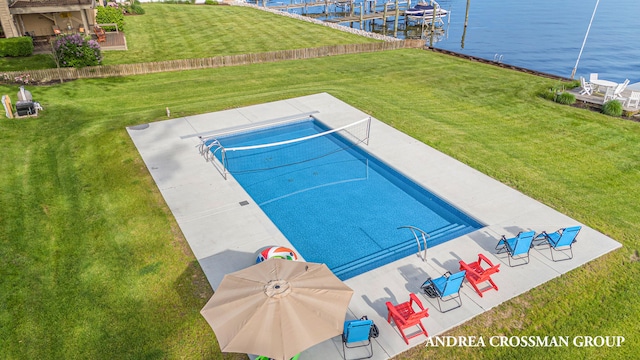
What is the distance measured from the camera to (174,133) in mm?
19750

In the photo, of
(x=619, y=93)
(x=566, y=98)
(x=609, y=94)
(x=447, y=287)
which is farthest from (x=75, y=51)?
(x=619, y=93)

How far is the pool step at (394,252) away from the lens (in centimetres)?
1213

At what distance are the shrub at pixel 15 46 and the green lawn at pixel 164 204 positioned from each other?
8.02m

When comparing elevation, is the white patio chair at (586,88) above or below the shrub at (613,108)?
above

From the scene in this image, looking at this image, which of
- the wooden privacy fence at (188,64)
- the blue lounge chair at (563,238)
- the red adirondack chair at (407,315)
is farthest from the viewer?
the wooden privacy fence at (188,64)

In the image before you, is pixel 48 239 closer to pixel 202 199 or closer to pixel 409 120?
Answer: pixel 202 199

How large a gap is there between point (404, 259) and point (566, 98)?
59.6ft

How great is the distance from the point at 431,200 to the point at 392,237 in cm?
273

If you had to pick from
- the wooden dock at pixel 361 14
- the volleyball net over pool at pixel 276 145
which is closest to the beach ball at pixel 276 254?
the volleyball net over pool at pixel 276 145

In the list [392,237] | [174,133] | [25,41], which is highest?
[25,41]

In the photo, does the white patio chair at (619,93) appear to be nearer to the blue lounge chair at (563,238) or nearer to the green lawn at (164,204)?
the green lawn at (164,204)

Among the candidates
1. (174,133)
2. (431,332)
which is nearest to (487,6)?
(174,133)

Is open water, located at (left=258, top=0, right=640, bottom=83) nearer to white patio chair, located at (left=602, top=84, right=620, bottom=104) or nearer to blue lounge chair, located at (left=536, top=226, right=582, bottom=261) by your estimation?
white patio chair, located at (left=602, top=84, right=620, bottom=104)

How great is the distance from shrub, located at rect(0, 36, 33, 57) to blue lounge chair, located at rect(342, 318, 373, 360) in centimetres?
3273
